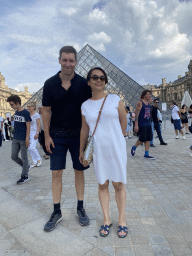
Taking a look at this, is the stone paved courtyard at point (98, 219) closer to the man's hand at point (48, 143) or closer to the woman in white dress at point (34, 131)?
the man's hand at point (48, 143)

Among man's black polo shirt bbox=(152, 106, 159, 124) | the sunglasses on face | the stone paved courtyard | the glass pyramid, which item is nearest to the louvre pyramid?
the glass pyramid

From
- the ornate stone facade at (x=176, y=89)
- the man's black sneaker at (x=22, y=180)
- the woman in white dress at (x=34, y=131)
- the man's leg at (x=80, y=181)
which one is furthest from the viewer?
the ornate stone facade at (x=176, y=89)

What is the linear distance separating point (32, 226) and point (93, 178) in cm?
164

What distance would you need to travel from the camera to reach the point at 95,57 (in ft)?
68.9

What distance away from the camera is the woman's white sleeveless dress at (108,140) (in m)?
1.58

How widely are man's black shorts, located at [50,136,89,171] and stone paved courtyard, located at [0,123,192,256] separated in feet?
1.95

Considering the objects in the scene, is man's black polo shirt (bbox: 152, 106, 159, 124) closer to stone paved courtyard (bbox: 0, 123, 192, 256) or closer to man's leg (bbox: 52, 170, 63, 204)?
stone paved courtyard (bbox: 0, 123, 192, 256)

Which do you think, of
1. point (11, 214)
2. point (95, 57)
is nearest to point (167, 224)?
point (11, 214)

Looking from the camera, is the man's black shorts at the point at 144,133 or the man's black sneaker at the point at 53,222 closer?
the man's black sneaker at the point at 53,222

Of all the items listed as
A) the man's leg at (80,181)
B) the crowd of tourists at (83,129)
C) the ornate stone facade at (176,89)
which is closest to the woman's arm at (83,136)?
the crowd of tourists at (83,129)

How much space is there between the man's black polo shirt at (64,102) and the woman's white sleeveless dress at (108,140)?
243 mm

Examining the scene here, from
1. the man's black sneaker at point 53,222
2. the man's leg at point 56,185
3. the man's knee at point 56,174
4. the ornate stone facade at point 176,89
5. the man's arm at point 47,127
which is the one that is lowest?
the man's black sneaker at point 53,222

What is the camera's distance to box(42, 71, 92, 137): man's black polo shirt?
1812 mm

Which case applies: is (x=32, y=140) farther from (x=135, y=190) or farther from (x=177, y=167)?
(x=177, y=167)
